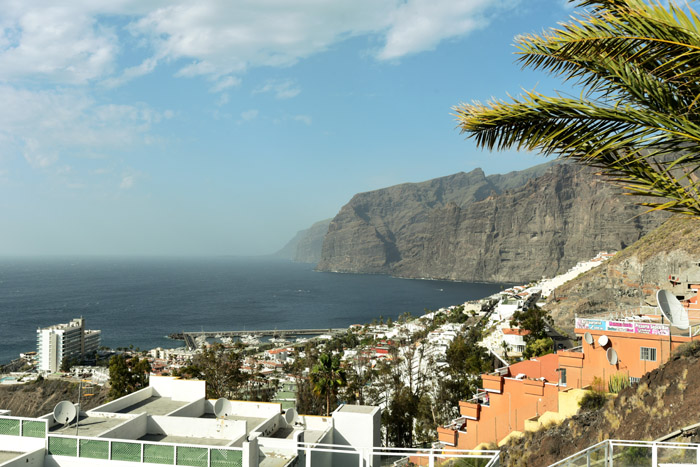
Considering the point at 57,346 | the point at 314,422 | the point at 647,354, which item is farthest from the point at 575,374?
the point at 57,346

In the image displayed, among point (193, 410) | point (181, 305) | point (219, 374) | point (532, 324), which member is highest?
point (193, 410)

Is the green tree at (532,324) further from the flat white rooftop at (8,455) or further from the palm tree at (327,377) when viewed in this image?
the flat white rooftop at (8,455)

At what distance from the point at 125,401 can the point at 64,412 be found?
308 cm

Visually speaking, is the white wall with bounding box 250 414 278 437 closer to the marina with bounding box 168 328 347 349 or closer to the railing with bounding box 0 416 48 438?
the railing with bounding box 0 416 48 438

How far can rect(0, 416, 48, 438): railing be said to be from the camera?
9.52 metres

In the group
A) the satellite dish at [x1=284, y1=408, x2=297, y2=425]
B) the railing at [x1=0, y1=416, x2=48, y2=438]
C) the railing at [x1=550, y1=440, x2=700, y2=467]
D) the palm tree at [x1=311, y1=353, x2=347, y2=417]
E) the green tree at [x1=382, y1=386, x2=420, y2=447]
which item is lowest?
the green tree at [x1=382, y1=386, x2=420, y2=447]

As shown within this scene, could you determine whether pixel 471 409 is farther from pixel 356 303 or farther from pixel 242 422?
pixel 356 303

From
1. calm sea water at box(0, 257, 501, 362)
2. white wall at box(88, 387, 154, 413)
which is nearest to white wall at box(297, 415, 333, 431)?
white wall at box(88, 387, 154, 413)

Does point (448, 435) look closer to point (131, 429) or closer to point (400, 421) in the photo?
point (131, 429)

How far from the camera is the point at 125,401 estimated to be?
43.9ft

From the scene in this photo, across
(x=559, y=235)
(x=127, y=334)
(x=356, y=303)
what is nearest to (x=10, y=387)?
(x=127, y=334)

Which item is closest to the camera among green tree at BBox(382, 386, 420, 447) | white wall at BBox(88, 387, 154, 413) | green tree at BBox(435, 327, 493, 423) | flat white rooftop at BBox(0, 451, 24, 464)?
flat white rooftop at BBox(0, 451, 24, 464)

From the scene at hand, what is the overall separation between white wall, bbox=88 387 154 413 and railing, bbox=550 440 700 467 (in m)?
10.6

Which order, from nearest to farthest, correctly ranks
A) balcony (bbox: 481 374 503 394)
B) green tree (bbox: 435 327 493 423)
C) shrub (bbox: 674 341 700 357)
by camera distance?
shrub (bbox: 674 341 700 357), balcony (bbox: 481 374 503 394), green tree (bbox: 435 327 493 423)
